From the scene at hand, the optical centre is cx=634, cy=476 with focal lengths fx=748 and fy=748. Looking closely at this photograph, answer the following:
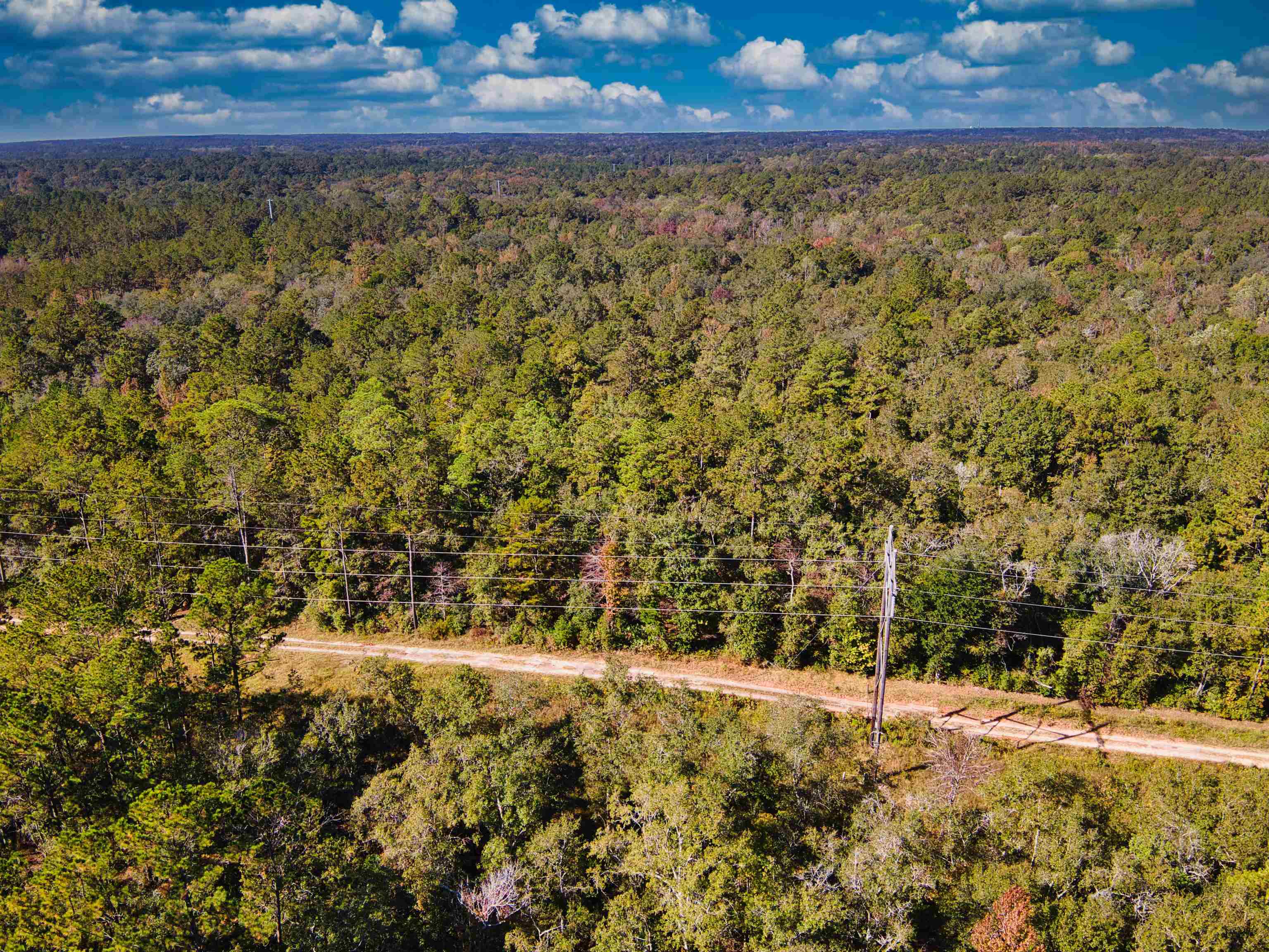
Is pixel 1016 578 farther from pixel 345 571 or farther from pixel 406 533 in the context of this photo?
pixel 345 571

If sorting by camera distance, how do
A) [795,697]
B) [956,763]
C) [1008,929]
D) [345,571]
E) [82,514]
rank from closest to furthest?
1. [1008,929]
2. [956,763]
3. [795,697]
4. [345,571]
5. [82,514]

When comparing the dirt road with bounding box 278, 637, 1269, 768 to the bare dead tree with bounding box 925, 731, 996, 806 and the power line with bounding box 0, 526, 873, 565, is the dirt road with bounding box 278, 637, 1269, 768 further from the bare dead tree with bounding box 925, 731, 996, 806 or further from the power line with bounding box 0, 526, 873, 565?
the power line with bounding box 0, 526, 873, 565

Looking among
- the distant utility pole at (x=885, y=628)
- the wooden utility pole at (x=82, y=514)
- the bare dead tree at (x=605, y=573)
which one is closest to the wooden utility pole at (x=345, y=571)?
the bare dead tree at (x=605, y=573)

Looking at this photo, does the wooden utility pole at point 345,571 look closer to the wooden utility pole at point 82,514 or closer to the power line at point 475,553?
the power line at point 475,553

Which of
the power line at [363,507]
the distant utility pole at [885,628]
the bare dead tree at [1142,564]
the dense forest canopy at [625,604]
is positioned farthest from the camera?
the power line at [363,507]

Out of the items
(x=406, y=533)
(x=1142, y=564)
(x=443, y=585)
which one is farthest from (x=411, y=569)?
(x=1142, y=564)

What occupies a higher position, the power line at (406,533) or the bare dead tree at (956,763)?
the power line at (406,533)

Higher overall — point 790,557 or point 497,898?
point 790,557
